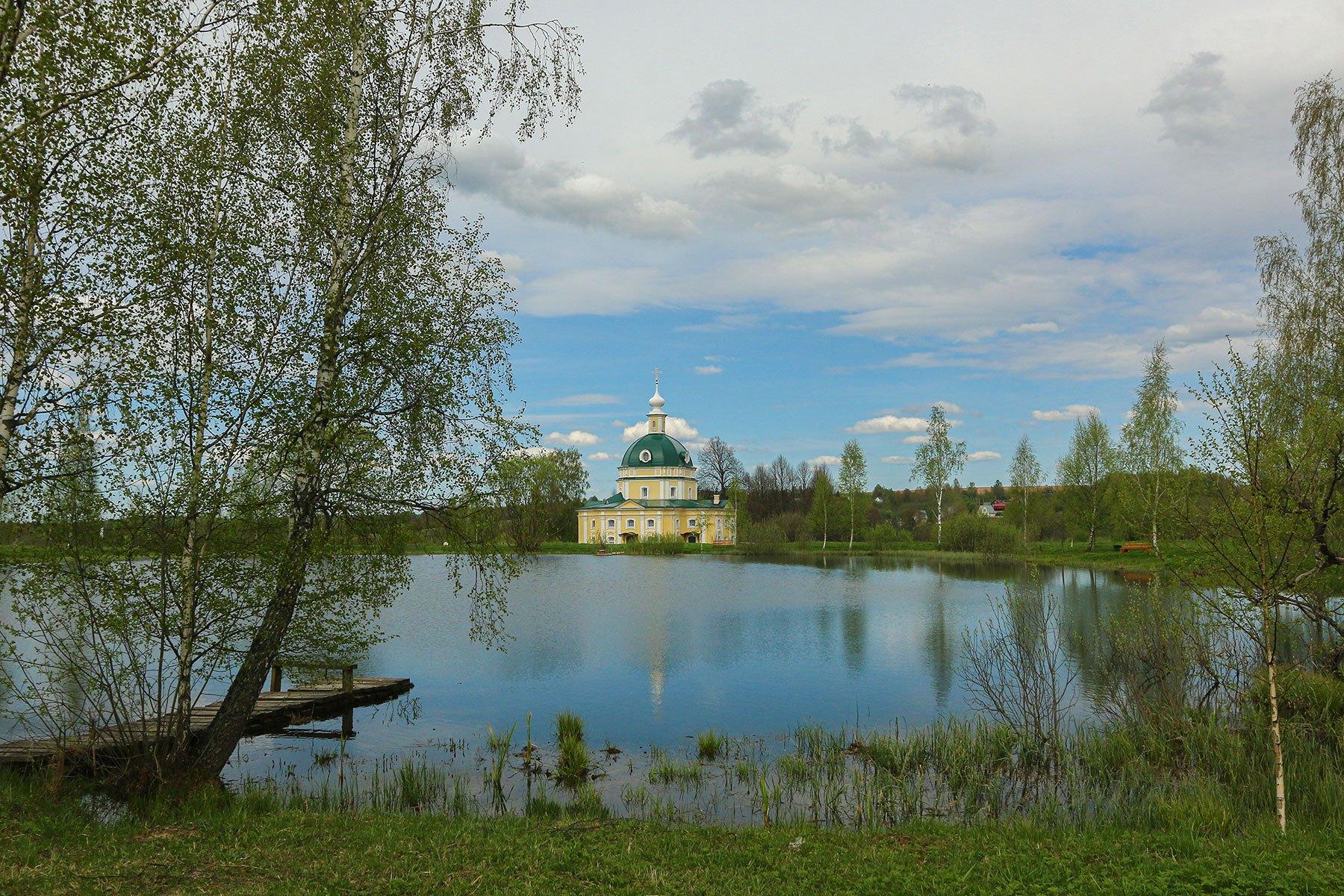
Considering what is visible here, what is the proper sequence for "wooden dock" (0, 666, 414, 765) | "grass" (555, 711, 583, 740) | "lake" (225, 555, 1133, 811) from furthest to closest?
"lake" (225, 555, 1133, 811), "grass" (555, 711, 583, 740), "wooden dock" (0, 666, 414, 765)

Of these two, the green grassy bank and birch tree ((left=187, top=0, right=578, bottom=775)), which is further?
the green grassy bank

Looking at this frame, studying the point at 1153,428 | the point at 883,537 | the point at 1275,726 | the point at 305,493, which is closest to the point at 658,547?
the point at 883,537

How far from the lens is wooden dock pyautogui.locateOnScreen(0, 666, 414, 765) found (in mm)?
8633

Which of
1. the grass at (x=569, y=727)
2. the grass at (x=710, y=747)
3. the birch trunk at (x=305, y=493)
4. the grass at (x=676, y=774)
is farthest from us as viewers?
the grass at (x=569, y=727)

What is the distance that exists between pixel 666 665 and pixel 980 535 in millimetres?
40452

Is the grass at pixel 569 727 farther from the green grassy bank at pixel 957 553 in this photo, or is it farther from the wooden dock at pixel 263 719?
the green grassy bank at pixel 957 553

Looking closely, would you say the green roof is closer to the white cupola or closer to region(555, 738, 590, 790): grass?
the white cupola

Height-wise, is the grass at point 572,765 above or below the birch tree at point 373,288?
below

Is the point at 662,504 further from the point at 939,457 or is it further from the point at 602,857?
the point at 602,857

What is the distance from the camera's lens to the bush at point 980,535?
5381 cm

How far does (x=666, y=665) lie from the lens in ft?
64.3

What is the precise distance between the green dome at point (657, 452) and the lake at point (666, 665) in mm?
49279

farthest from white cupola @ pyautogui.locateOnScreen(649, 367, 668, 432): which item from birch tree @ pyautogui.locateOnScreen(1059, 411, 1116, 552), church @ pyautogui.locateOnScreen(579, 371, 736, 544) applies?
birch tree @ pyautogui.locateOnScreen(1059, 411, 1116, 552)

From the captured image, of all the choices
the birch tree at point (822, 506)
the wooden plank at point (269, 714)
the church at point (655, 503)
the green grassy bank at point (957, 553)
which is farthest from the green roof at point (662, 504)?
the wooden plank at point (269, 714)
